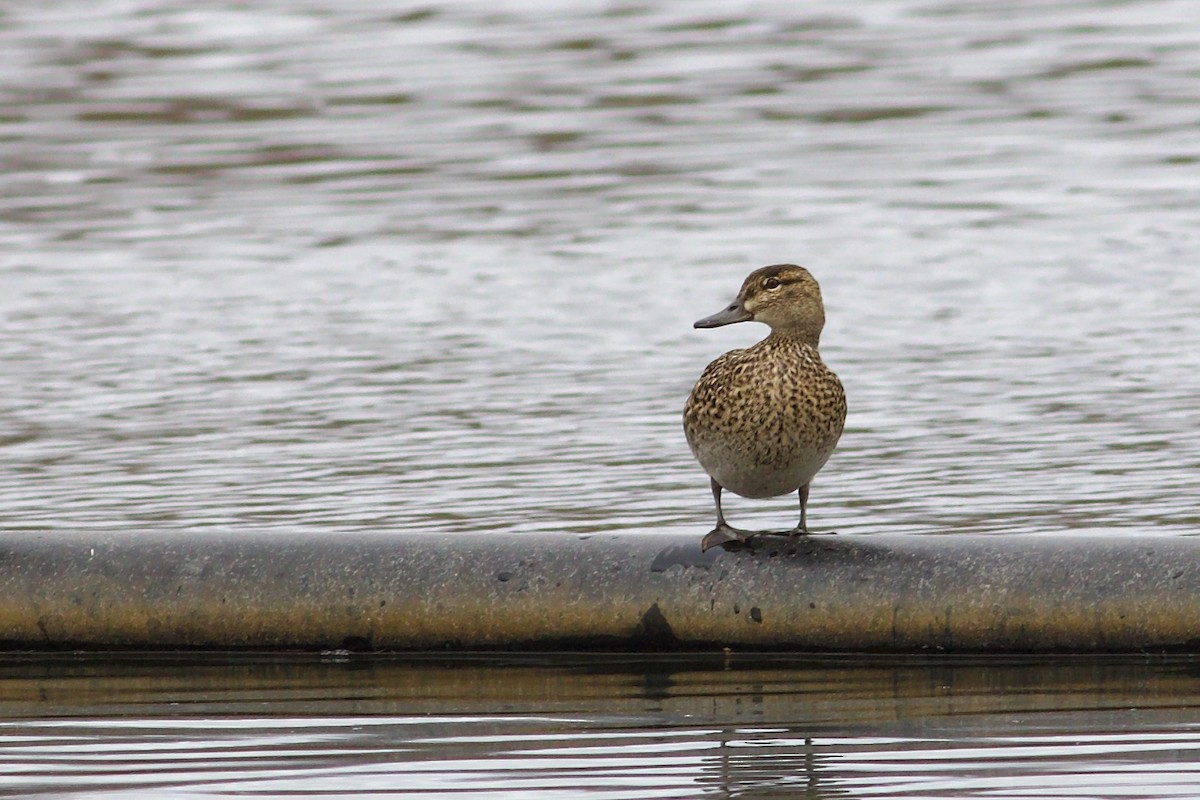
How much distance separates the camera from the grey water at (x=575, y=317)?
5500 mm

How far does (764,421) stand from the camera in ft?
21.7

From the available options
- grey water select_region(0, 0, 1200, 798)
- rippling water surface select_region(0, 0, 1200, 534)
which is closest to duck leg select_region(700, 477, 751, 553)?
grey water select_region(0, 0, 1200, 798)

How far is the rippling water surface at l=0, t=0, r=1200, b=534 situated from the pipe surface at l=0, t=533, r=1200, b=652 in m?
1.52

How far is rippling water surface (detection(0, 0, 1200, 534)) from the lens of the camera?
9.15m

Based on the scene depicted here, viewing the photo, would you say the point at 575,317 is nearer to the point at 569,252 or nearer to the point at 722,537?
the point at 569,252

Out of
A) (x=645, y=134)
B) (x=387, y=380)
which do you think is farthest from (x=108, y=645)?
(x=645, y=134)

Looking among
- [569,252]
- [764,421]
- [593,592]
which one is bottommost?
[569,252]

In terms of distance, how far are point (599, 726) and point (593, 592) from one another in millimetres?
871

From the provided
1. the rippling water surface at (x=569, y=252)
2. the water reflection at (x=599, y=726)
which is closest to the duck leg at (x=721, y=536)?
the water reflection at (x=599, y=726)

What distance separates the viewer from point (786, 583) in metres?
6.38

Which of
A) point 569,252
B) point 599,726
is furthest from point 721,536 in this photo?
point 569,252

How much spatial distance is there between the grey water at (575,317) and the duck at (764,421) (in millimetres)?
221

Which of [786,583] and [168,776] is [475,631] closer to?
[786,583]

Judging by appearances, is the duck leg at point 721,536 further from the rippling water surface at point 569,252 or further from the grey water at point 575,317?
the rippling water surface at point 569,252
